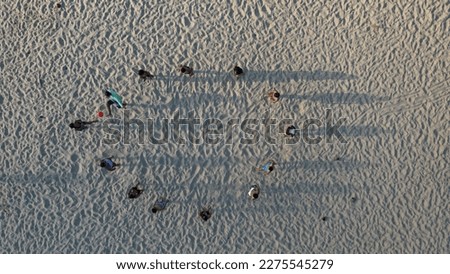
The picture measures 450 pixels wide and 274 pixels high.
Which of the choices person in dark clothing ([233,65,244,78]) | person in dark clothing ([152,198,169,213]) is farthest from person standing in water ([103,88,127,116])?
person in dark clothing ([233,65,244,78])

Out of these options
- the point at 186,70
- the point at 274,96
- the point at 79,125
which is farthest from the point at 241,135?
the point at 79,125

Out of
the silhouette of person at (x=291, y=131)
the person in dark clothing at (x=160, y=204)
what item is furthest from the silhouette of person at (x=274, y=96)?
the person in dark clothing at (x=160, y=204)

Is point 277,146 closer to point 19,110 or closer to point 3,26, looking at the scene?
point 19,110

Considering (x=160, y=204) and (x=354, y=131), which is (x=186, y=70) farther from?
(x=354, y=131)

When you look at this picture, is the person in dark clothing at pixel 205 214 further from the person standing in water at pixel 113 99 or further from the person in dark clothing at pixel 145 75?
the person in dark clothing at pixel 145 75

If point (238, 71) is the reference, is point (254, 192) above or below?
below

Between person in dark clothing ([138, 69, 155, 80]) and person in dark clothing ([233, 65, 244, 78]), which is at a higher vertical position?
person in dark clothing ([233, 65, 244, 78])

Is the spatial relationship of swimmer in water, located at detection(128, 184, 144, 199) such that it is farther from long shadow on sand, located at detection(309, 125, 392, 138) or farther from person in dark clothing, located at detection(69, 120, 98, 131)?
long shadow on sand, located at detection(309, 125, 392, 138)
